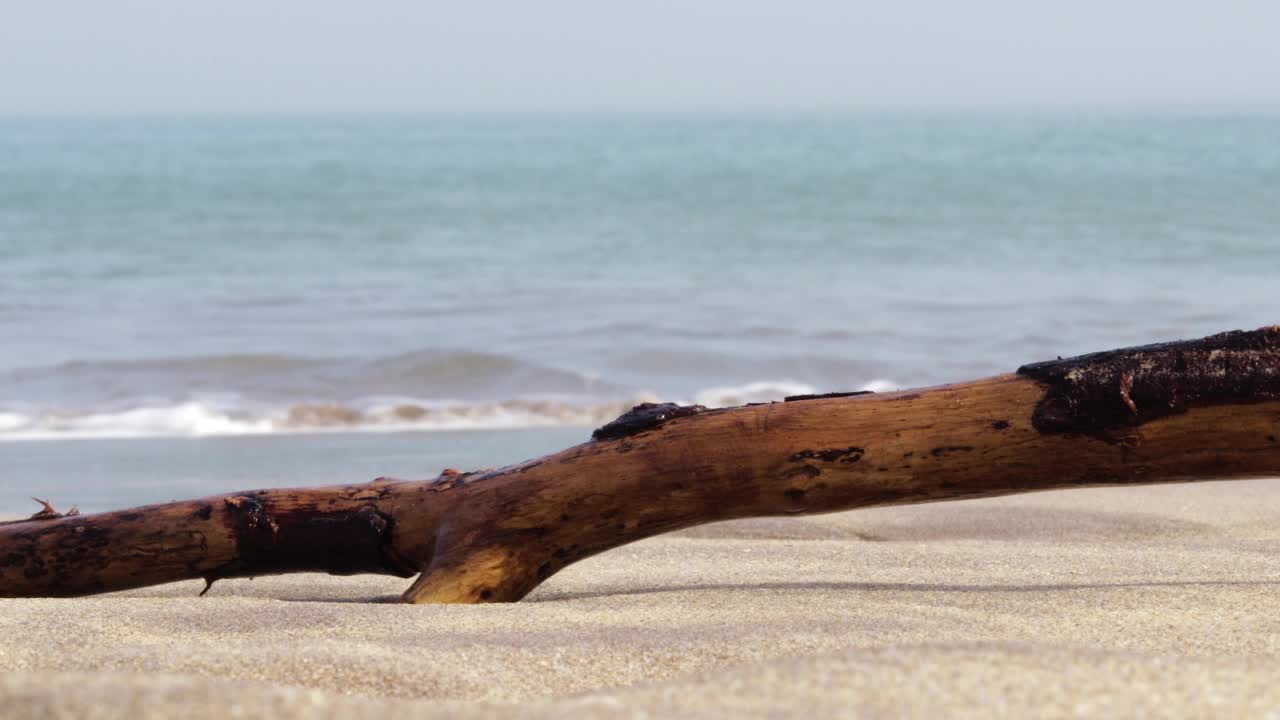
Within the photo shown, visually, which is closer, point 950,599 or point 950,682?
point 950,682

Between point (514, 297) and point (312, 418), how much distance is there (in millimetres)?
5559

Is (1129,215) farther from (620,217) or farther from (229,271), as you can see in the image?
(229,271)

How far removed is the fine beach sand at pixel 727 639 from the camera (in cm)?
179

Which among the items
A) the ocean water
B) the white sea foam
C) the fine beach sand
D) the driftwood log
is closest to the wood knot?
the driftwood log

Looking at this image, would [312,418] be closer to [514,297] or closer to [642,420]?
[514,297]

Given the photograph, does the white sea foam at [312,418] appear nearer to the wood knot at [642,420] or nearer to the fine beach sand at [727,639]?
the fine beach sand at [727,639]

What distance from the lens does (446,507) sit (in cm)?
324

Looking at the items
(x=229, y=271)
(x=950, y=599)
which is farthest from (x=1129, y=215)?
(x=950, y=599)

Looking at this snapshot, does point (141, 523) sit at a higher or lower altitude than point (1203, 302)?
lower

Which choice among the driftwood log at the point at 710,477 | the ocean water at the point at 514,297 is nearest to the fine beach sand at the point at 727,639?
the driftwood log at the point at 710,477

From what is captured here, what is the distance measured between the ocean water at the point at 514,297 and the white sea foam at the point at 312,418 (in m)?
0.03

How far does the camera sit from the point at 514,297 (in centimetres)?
1389

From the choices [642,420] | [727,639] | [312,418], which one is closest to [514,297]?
[312,418]

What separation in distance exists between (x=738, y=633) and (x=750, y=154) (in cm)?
3921
